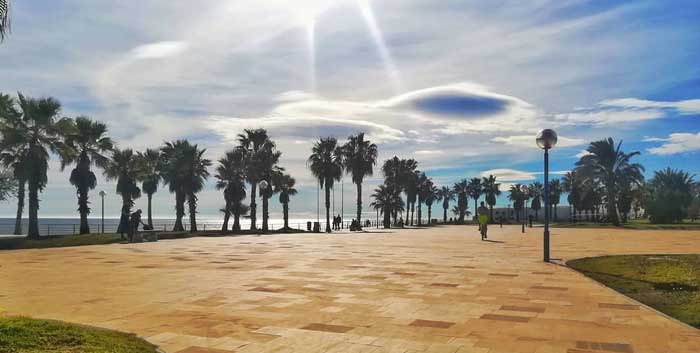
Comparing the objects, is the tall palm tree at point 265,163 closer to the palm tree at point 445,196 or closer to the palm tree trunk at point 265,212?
the palm tree trunk at point 265,212

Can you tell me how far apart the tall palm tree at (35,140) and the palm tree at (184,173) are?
18958 millimetres

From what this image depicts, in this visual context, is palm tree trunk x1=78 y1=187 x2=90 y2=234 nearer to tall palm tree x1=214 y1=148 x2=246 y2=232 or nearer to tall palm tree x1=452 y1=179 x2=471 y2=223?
tall palm tree x1=214 y1=148 x2=246 y2=232

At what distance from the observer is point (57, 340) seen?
5.08 meters

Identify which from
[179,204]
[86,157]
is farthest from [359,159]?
[86,157]

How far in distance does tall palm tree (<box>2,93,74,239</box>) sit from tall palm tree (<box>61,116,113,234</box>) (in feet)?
12.5

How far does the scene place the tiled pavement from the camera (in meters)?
6.39

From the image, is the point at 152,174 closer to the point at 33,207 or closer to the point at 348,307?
the point at 33,207

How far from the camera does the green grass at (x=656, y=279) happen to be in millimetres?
8977

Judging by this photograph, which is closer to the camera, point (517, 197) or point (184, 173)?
point (184, 173)

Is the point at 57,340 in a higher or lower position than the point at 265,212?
lower

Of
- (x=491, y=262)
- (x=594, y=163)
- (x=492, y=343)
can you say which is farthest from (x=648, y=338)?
(x=594, y=163)

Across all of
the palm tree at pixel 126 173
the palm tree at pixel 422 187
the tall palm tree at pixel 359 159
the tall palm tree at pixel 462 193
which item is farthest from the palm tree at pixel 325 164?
the tall palm tree at pixel 462 193

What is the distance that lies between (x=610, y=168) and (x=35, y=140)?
59471 millimetres

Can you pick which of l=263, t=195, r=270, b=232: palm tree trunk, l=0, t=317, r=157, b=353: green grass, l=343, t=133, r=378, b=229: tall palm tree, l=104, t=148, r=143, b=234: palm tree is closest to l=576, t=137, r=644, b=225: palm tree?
l=343, t=133, r=378, b=229: tall palm tree
